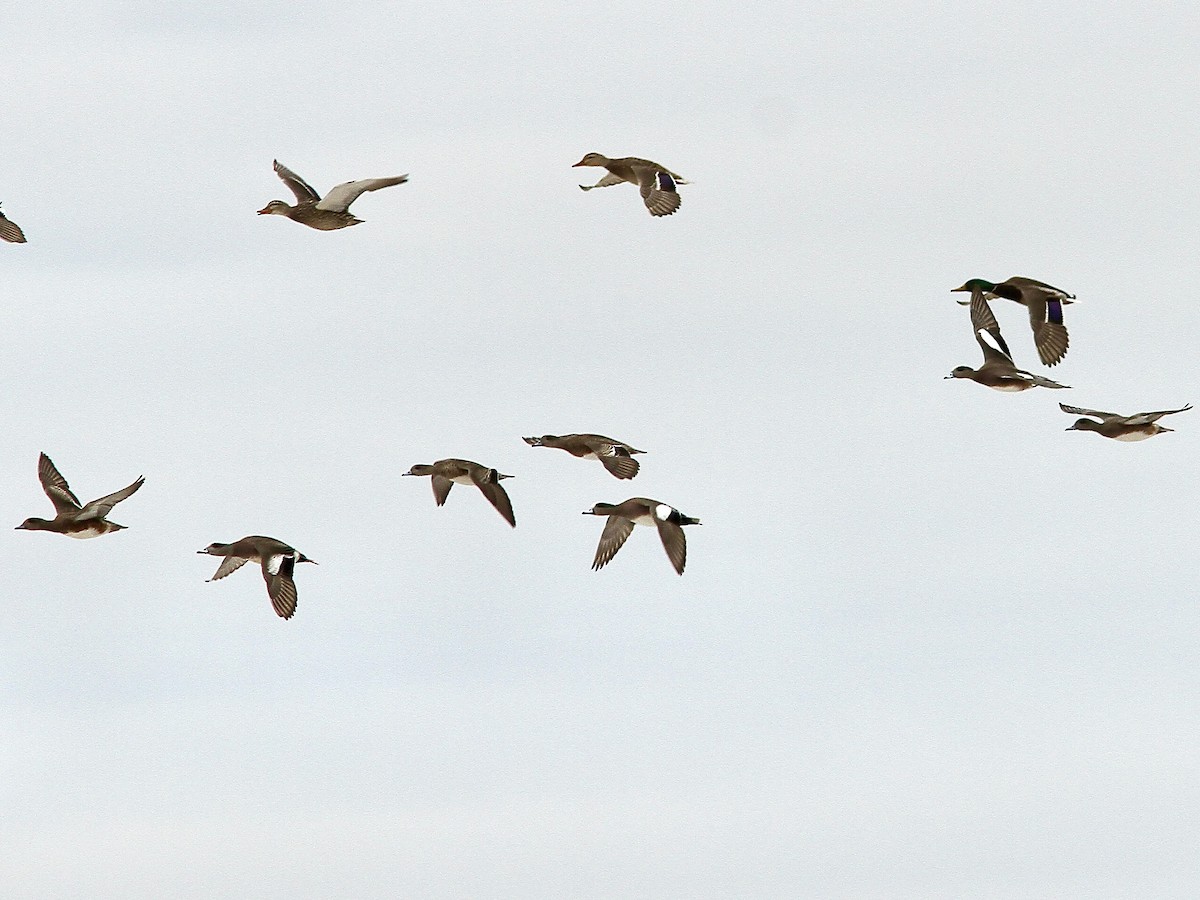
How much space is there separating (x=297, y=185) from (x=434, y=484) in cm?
698

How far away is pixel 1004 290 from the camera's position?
4141 centimetres

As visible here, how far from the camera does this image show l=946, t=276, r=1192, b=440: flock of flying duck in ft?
128

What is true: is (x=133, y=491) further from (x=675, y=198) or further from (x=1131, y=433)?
(x=1131, y=433)

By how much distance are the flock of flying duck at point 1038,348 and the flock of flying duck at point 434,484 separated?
6168mm

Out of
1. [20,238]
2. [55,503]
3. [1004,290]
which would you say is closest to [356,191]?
[20,238]

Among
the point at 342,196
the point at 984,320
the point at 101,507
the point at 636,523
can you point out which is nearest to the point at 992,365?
the point at 984,320

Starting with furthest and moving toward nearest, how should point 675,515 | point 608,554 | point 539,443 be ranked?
1. point 539,443
2. point 608,554
3. point 675,515

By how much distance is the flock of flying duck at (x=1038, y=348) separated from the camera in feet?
128

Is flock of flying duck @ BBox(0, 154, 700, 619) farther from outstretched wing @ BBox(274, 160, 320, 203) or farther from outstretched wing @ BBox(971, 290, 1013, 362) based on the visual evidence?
outstretched wing @ BBox(971, 290, 1013, 362)

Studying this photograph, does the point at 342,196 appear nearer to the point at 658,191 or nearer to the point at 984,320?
the point at 658,191

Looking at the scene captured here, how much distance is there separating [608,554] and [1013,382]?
776 centimetres

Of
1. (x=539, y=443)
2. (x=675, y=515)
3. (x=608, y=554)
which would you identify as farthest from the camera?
(x=539, y=443)

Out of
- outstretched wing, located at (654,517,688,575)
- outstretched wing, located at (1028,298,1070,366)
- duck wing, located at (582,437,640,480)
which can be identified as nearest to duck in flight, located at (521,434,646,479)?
duck wing, located at (582,437,640,480)

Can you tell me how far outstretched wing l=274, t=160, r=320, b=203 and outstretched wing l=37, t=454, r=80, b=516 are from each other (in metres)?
6.95
